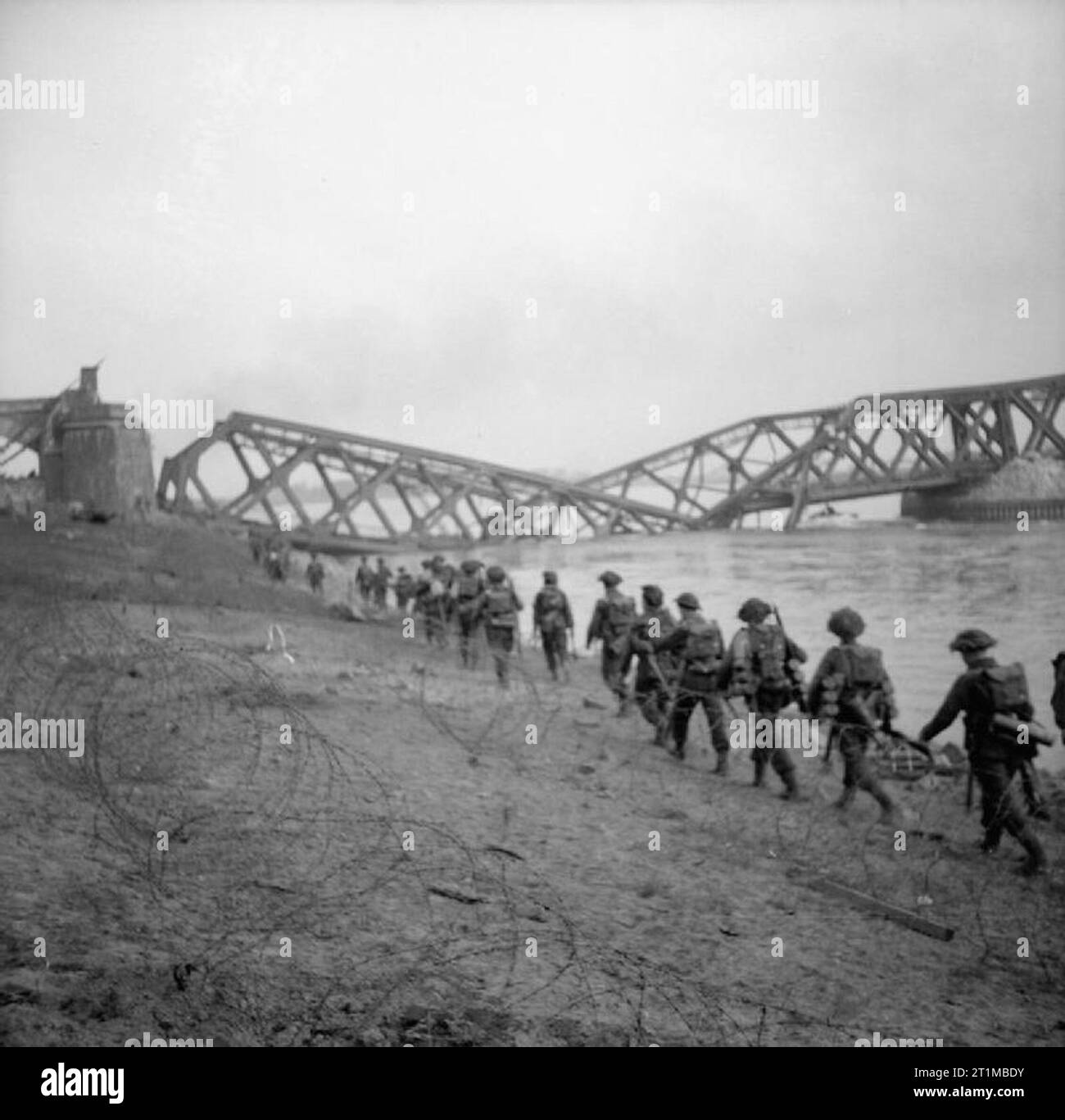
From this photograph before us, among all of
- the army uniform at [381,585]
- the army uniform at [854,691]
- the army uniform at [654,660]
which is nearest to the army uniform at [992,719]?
the army uniform at [854,691]

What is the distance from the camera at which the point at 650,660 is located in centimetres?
903

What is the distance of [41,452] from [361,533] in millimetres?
4760

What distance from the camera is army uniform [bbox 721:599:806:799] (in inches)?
278

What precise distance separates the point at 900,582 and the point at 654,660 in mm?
2196

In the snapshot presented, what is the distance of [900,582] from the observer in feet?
27.6

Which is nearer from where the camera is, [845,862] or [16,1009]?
[16,1009]

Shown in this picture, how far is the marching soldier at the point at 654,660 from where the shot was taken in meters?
8.73

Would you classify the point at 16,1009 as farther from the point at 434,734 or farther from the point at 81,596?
the point at 81,596

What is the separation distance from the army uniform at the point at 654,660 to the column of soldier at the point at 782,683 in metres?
0.02

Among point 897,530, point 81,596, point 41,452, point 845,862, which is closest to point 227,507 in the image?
point 81,596

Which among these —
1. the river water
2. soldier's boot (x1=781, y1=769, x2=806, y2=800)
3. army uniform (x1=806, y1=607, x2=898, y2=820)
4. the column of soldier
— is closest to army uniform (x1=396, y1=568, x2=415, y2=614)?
the column of soldier

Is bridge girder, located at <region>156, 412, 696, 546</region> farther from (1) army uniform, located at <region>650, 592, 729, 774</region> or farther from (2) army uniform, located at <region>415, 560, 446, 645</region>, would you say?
(1) army uniform, located at <region>650, 592, 729, 774</region>

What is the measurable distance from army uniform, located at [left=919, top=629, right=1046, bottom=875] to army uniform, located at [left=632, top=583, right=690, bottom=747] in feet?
10.4

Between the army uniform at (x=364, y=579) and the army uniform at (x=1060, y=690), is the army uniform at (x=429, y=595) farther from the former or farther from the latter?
the army uniform at (x=1060, y=690)
